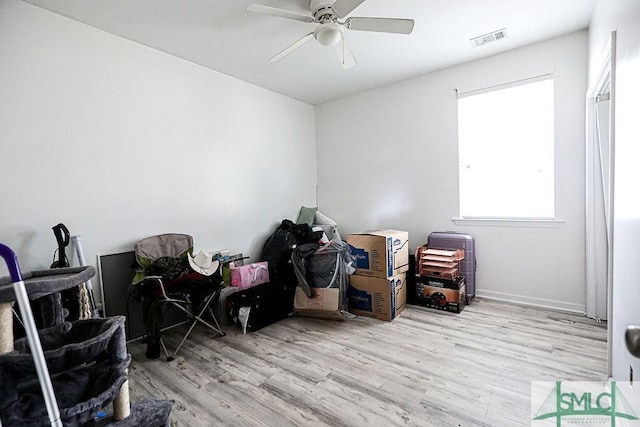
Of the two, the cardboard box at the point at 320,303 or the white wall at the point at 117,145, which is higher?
the white wall at the point at 117,145

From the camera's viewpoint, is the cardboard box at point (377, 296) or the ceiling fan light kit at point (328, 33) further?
the cardboard box at point (377, 296)

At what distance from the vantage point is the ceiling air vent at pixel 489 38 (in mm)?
2750

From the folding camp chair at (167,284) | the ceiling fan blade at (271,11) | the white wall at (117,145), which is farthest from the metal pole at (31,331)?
the ceiling fan blade at (271,11)

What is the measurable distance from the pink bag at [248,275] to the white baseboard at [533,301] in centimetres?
251

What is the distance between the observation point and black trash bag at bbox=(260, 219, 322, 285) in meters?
3.44

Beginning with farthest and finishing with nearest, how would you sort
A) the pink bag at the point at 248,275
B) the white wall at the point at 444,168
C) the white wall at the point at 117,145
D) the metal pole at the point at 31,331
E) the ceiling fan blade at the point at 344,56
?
the pink bag at the point at 248,275
the white wall at the point at 444,168
the ceiling fan blade at the point at 344,56
the white wall at the point at 117,145
the metal pole at the point at 31,331

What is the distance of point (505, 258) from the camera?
3.26 meters

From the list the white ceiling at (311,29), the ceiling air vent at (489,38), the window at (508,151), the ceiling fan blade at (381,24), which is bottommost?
the window at (508,151)

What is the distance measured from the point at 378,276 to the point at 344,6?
233 centimetres

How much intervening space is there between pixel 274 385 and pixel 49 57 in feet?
9.74

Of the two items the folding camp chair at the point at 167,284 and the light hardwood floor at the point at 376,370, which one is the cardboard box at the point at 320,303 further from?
the folding camp chair at the point at 167,284

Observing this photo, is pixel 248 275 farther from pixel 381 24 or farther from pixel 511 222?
pixel 511 222

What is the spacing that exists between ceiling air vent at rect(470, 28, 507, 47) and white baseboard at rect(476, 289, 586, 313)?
2.65 m

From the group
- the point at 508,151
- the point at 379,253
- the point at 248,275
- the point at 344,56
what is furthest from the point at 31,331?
the point at 508,151
